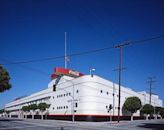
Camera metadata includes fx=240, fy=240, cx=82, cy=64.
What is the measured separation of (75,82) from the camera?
62531mm

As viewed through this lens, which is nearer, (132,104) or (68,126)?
(68,126)

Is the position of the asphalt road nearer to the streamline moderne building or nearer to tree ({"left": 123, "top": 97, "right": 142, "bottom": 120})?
the streamline moderne building

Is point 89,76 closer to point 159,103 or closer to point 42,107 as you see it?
point 42,107

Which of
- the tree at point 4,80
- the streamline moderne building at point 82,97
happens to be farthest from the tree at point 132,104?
the tree at point 4,80

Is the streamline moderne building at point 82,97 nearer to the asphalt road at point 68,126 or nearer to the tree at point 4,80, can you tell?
the tree at point 4,80

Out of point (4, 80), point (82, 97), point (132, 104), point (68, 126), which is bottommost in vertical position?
point (68, 126)

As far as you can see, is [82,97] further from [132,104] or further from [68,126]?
[68,126]

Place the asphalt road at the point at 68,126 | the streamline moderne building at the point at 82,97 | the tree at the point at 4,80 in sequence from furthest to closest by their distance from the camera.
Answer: the streamline moderne building at the point at 82,97, the tree at the point at 4,80, the asphalt road at the point at 68,126

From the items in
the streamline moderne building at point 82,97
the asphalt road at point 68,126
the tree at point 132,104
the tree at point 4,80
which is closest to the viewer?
the asphalt road at point 68,126

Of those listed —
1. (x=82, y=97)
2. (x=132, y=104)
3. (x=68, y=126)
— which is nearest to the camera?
(x=68, y=126)

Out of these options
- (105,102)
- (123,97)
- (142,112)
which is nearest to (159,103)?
(142,112)

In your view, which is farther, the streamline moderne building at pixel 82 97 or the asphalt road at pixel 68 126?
the streamline moderne building at pixel 82 97

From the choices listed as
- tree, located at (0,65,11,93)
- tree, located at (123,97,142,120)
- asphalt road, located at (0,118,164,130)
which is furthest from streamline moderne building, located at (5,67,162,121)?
asphalt road, located at (0,118,164,130)

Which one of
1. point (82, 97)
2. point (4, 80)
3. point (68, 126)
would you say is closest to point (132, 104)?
point (82, 97)
